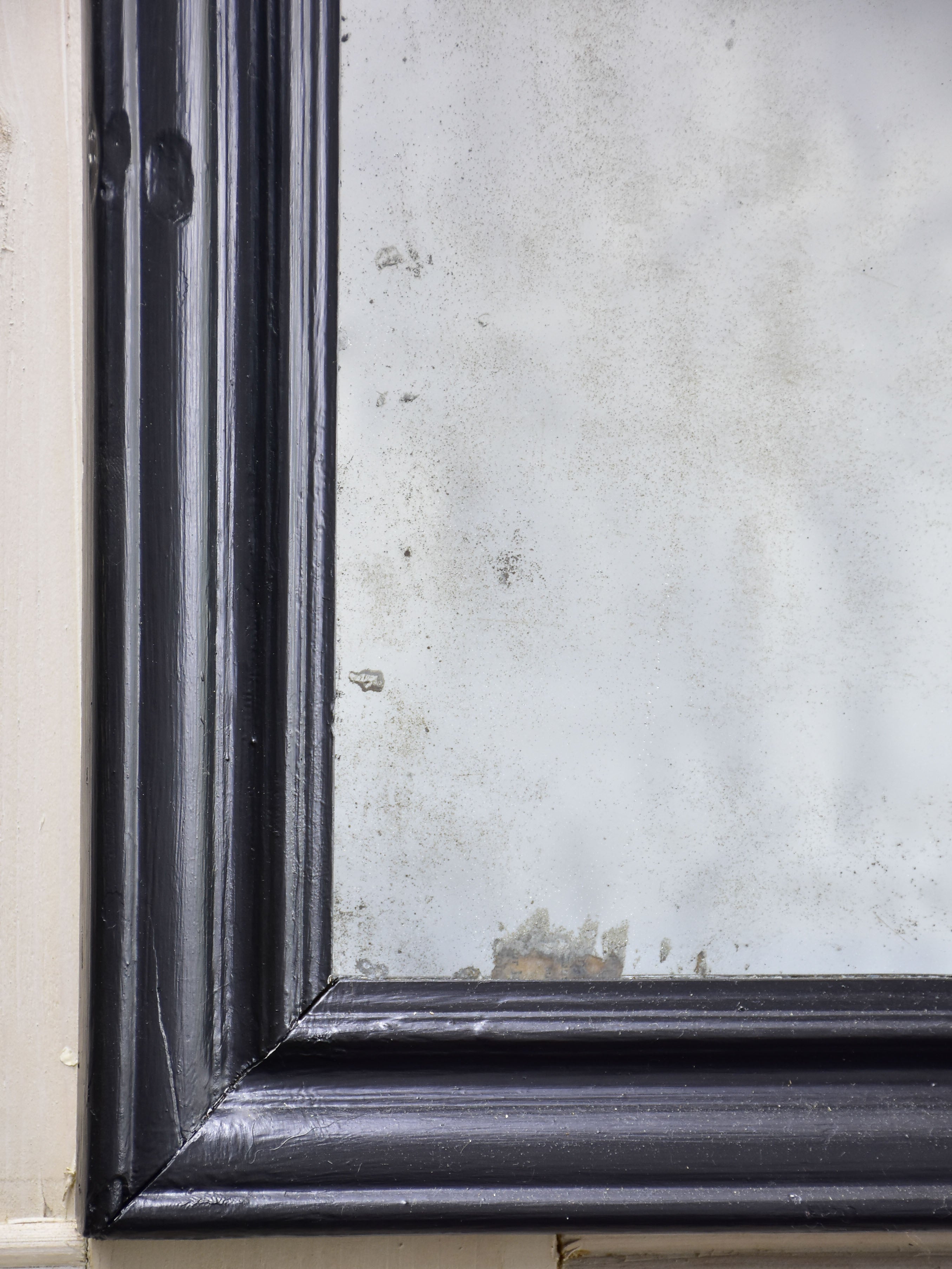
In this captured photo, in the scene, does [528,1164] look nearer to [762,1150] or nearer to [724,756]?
[762,1150]

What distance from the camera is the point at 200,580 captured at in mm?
356

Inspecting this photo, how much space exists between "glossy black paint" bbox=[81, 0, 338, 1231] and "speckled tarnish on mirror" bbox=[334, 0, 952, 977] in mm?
31

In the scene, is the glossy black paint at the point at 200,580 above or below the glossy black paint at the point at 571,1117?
above

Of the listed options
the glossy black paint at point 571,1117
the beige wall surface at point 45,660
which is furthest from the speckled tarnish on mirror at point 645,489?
the beige wall surface at point 45,660

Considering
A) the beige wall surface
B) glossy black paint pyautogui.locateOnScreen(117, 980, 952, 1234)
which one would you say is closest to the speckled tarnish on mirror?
glossy black paint pyautogui.locateOnScreen(117, 980, 952, 1234)

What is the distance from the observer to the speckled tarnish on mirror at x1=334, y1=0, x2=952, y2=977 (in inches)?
15.6

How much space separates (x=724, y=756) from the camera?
408 millimetres

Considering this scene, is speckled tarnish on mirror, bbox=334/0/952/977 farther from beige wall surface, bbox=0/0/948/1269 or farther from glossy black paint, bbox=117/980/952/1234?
beige wall surface, bbox=0/0/948/1269

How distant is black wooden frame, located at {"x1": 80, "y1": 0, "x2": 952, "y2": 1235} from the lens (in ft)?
1.15

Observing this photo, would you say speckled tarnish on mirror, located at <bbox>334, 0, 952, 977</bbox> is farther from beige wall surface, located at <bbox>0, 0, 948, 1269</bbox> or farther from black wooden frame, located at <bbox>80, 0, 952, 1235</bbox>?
beige wall surface, located at <bbox>0, 0, 948, 1269</bbox>

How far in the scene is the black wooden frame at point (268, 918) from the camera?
1.15 ft

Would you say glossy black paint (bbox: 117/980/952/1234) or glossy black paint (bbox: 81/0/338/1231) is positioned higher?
glossy black paint (bbox: 81/0/338/1231)

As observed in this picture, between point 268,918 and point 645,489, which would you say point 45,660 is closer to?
point 268,918

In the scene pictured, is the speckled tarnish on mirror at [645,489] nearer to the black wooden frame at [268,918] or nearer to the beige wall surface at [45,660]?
the black wooden frame at [268,918]
